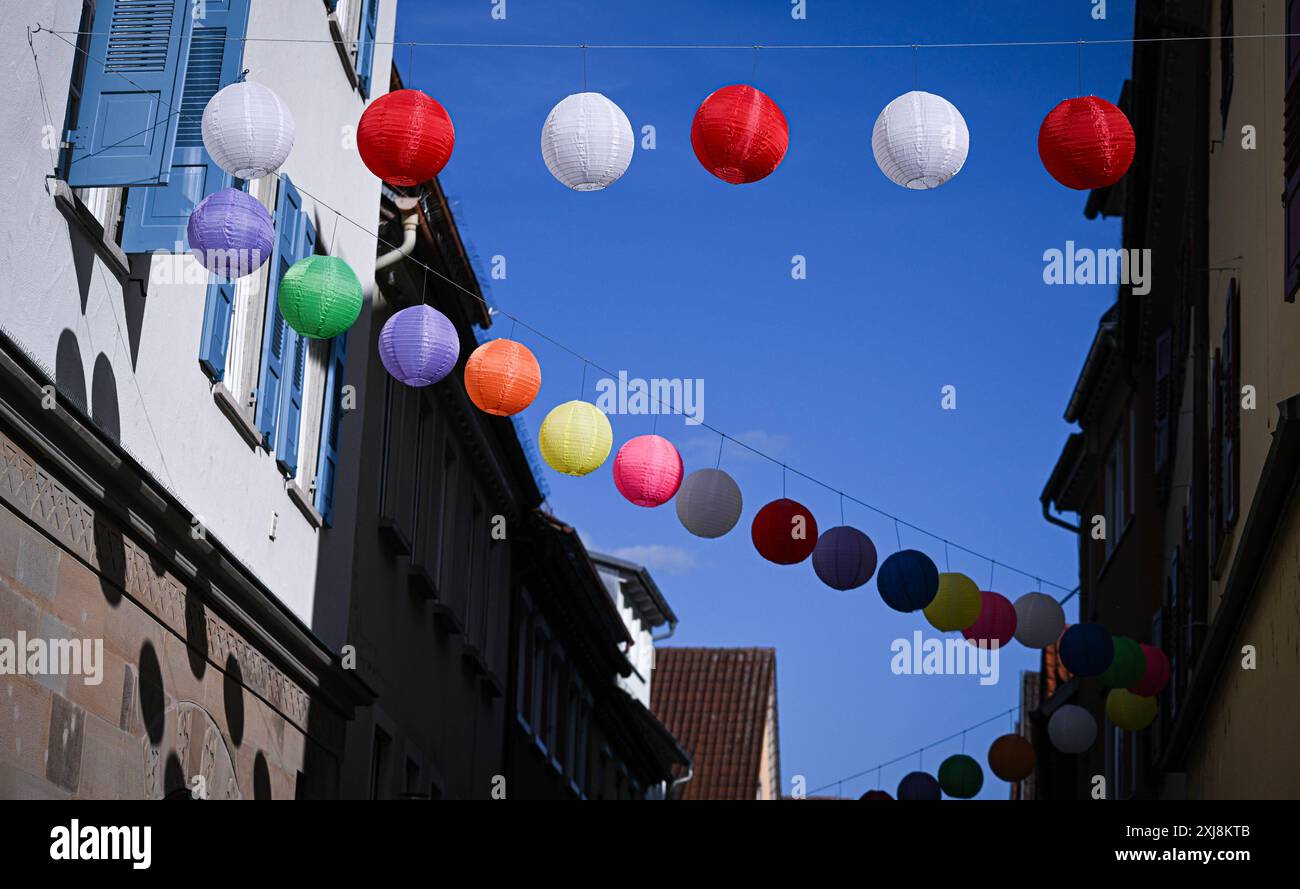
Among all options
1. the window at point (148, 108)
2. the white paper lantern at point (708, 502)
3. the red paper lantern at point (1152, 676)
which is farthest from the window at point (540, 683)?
the window at point (148, 108)

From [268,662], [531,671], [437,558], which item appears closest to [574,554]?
[531,671]

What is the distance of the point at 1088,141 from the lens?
1035 centimetres

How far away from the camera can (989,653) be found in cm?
1792

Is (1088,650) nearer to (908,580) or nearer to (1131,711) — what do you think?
(1131,711)

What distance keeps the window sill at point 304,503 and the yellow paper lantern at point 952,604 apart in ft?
17.1

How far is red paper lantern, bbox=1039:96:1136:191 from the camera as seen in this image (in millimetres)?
10352

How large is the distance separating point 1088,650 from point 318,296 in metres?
8.35

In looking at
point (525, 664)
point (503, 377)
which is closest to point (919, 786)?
point (525, 664)

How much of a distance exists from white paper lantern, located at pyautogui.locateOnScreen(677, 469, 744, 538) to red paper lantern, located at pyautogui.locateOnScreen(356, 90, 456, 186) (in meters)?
4.36

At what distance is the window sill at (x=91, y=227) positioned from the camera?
9391 mm

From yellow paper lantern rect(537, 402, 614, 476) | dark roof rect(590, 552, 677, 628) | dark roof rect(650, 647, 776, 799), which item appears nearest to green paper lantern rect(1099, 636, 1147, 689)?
yellow paper lantern rect(537, 402, 614, 476)

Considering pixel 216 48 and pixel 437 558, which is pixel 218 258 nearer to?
pixel 216 48

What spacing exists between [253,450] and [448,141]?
3.57m

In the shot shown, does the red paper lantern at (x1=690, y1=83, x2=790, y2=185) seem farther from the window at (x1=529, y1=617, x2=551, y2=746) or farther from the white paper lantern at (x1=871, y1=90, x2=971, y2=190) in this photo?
the window at (x1=529, y1=617, x2=551, y2=746)
